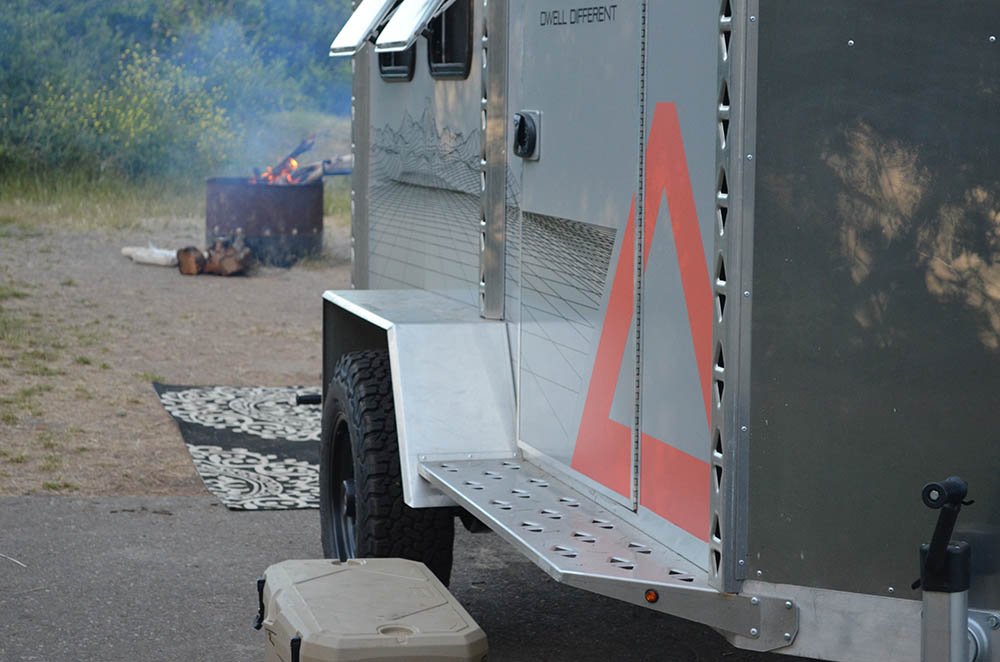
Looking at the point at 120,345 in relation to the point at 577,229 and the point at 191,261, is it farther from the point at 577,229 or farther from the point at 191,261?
the point at 577,229

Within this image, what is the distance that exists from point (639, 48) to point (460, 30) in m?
1.32

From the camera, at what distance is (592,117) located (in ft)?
11.2

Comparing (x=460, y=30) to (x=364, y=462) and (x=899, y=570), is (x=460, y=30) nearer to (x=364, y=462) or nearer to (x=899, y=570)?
(x=364, y=462)

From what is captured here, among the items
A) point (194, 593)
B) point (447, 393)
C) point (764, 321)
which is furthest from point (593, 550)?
point (194, 593)

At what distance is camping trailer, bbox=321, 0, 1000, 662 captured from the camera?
2527mm

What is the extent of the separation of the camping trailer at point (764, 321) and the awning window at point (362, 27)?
0.94m

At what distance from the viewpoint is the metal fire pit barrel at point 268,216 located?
12.9 m

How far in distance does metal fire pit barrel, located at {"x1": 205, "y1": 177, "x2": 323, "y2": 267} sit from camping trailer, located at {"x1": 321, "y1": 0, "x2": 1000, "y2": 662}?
9338 mm

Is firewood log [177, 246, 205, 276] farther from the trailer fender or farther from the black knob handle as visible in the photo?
the black knob handle

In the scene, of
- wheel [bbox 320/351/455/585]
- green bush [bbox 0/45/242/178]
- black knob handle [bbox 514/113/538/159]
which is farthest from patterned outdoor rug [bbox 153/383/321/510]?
green bush [bbox 0/45/242/178]

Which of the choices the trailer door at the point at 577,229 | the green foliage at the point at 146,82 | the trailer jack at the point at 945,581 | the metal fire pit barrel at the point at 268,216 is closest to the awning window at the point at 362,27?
the trailer door at the point at 577,229

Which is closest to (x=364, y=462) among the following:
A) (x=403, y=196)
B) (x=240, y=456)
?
(x=403, y=196)

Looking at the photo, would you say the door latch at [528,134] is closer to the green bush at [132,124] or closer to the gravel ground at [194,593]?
the gravel ground at [194,593]

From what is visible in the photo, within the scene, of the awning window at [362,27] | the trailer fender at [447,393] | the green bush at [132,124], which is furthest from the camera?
the green bush at [132,124]
